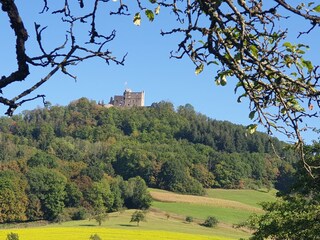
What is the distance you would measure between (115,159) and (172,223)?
178 ft

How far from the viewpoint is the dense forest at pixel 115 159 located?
285 ft

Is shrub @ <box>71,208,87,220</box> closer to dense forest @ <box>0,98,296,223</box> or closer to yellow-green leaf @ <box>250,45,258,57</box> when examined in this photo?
dense forest @ <box>0,98,296,223</box>

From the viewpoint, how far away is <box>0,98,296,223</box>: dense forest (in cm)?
8681

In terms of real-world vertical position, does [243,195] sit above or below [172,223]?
above

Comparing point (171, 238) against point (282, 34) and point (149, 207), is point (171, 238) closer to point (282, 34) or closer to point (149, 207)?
point (149, 207)

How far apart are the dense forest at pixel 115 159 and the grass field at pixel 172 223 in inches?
189

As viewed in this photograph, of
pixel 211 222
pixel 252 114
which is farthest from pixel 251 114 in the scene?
pixel 211 222

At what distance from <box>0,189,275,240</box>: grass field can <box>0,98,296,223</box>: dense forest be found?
15.7ft

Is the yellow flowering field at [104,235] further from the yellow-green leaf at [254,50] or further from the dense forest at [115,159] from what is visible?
the yellow-green leaf at [254,50]

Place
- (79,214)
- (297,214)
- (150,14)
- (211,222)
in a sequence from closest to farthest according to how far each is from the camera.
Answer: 1. (150,14)
2. (297,214)
3. (211,222)
4. (79,214)

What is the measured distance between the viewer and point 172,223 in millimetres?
73312

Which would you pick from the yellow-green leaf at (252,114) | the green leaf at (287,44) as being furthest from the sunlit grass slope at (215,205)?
the green leaf at (287,44)

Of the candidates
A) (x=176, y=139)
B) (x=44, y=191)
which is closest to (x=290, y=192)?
(x=44, y=191)

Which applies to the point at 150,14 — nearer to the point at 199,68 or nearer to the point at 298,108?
the point at 199,68
